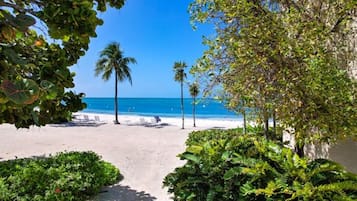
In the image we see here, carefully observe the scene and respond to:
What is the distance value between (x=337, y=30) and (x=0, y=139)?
19061 millimetres

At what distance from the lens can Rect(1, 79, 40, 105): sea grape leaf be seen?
3.51 feet

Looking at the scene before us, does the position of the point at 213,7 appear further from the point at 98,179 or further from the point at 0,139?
the point at 0,139

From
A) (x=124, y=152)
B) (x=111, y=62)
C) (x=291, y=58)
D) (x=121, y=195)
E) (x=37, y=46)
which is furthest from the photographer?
(x=111, y=62)

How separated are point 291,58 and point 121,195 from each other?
5780mm

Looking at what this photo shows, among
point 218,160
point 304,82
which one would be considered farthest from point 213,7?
point 218,160

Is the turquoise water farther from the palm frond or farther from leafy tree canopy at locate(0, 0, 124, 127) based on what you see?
the palm frond

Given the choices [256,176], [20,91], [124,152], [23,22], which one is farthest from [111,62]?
[20,91]

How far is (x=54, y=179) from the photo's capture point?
718 centimetres

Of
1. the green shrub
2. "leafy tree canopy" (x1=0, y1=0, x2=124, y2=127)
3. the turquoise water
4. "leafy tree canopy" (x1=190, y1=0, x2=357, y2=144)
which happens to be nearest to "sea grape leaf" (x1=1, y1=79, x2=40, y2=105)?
"leafy tree canopy" (x1=0, y1=0, x2=124, y2=127)

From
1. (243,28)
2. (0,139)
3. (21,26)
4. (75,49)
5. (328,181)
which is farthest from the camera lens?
(0,139)

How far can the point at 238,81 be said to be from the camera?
5797 millimetres

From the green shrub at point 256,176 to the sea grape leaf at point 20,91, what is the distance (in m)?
3.96

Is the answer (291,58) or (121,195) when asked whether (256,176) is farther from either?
(121,195)

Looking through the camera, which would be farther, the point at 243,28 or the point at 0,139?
the point at 0,139
